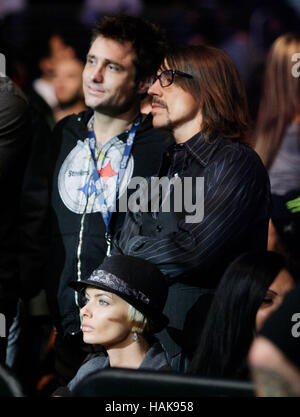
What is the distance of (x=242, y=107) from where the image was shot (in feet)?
13.0

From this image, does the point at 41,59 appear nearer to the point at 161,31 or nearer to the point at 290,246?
the point at 161,31

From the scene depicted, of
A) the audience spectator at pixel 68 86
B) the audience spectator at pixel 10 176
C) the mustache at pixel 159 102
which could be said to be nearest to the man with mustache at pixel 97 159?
the audience spectator at pixel 10 176

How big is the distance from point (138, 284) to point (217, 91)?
100 centimetres

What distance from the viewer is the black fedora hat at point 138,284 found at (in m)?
3.57

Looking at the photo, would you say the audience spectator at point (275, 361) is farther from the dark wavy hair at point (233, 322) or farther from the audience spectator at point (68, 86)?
the audience spectator at point (68, 86)

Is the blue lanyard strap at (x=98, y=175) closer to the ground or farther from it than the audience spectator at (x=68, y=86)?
closer to the ground

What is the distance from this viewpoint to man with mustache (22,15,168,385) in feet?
14.2

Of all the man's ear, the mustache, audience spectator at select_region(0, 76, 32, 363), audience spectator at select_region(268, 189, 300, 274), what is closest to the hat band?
audience spectator at select_region(0, 76, 32, 363)

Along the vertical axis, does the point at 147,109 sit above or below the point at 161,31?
below

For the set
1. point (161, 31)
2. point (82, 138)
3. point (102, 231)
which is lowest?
point (102, 231)

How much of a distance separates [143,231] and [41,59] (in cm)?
398

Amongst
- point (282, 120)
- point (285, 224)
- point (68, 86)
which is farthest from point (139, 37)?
point (68, 86)

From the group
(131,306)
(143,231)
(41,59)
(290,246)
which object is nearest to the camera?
(131,306)

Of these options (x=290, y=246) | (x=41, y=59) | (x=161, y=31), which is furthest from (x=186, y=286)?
(x=41, y=59)
